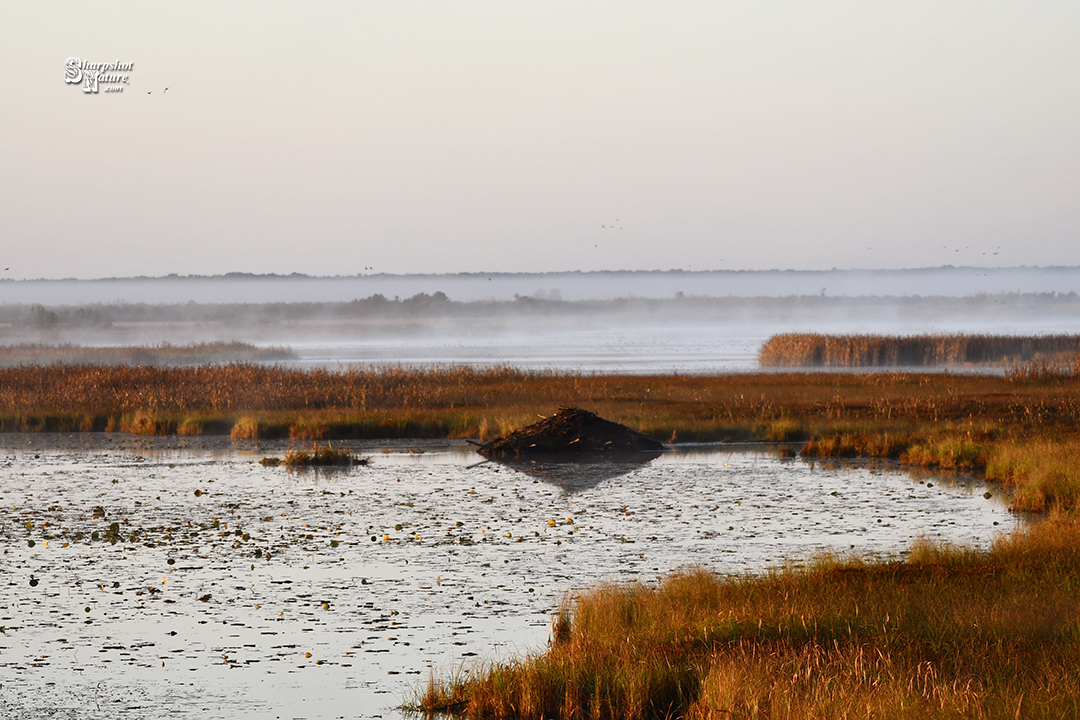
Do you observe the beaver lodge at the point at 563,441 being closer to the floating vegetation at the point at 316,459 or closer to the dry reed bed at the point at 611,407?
the dry reed bed at the point at 611,407

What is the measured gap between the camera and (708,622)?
1146 cm

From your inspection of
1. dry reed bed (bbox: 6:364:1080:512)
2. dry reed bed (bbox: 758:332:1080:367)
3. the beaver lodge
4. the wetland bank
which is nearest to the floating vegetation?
the wetland bank

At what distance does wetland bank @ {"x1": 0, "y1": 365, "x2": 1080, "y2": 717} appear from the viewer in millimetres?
9969

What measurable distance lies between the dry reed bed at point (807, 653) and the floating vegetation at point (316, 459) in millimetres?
16312

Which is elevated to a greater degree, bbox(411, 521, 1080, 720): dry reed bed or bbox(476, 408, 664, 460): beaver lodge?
bbox(411, 521, 1080, 720): dry reed bed

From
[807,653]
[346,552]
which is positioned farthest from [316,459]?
[807,653]

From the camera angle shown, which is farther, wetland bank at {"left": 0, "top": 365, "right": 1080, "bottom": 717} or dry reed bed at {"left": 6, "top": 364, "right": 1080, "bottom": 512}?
dry reed bed at {"left": 6, "top": 364, "right": 1080, "bottom": 512}

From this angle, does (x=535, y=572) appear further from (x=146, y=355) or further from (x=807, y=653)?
(x=146, y=355)

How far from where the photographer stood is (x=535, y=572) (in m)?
15.6

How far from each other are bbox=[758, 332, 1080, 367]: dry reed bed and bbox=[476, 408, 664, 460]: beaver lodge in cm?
3843

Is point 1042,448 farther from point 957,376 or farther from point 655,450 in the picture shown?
point 957,376

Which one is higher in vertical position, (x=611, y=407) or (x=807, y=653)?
(x=807, y=653)

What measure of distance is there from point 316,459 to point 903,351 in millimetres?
47255

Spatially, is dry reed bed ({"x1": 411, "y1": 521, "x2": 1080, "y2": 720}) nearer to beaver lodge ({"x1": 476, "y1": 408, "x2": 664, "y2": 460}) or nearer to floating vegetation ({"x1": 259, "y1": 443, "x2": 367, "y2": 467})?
floating vegetation ({"x1": 259, "y1": 443, "x2": 367, "y2": 467})
